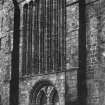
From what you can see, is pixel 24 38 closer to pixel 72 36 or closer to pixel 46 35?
pixel 46 35

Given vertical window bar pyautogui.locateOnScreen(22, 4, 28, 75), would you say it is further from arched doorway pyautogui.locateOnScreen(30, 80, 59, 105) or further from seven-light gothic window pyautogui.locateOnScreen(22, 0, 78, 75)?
arched doorway pyautogui.locateOnScreen(30, 80, 59, 105)

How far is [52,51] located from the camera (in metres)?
19.2

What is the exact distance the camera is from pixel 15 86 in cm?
2103

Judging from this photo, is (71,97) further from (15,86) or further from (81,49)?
(15,86)

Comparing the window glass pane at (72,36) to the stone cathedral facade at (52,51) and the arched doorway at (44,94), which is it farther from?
the arched doorway at (44,94)

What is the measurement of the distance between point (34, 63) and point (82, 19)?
4607mm

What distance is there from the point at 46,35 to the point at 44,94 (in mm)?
3153

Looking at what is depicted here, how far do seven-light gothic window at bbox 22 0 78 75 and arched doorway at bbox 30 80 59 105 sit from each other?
30.1 inches

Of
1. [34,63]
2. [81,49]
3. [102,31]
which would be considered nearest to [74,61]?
[81,49]

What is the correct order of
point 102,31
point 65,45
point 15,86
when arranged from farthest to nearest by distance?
point 15,86 → point 65,45 → point 102,31

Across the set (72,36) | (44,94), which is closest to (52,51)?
(44,94)

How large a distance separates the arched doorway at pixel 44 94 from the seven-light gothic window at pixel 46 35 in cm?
77

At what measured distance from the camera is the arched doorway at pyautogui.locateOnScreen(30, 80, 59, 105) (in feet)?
61.4

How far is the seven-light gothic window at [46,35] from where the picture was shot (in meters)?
17.5
